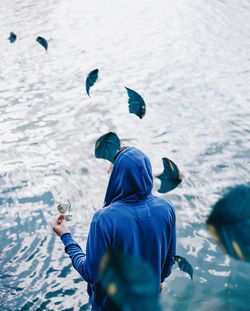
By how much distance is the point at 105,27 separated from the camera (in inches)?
477

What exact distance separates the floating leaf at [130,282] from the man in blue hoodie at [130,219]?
102 centimetres

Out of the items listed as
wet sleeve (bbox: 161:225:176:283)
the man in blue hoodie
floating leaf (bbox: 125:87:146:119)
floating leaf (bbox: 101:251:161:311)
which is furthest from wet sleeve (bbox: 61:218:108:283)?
floating leaf (bbox: 125:87:146:119)

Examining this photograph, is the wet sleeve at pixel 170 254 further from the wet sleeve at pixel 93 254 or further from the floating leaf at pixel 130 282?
the floating leaf at pixel 130 282

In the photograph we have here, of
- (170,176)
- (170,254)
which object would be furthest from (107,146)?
(170,254)

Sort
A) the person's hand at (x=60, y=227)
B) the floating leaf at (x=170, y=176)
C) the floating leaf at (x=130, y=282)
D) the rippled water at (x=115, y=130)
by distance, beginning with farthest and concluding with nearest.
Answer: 1. the rippled water at (x=115, y=130)
2. the floating leaf at (x=170, y=176)
3. the person's hand at (x=60, y=227)
4. the floating leaf at (x=130, y=282)

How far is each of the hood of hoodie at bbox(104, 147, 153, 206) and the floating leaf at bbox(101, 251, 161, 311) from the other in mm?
1068

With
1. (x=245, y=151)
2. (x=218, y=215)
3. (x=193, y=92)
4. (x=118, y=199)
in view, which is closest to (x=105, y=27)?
(x=193, y=92)

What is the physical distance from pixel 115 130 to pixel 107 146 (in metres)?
3.10

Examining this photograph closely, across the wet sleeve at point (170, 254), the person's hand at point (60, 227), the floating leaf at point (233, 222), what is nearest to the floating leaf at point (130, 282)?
the floating leaf at point (233, 222)

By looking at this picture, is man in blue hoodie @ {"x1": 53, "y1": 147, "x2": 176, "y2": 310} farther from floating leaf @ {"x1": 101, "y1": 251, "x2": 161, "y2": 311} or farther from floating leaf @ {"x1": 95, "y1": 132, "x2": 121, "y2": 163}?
floating leaf @ {"x1": 101, "y1": 251, "x2": 161, "y2": 311}

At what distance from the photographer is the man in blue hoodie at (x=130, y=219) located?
1761 mm

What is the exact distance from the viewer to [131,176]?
180cm

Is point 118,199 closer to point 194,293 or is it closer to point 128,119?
point 194,293

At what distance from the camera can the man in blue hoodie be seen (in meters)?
1.76
